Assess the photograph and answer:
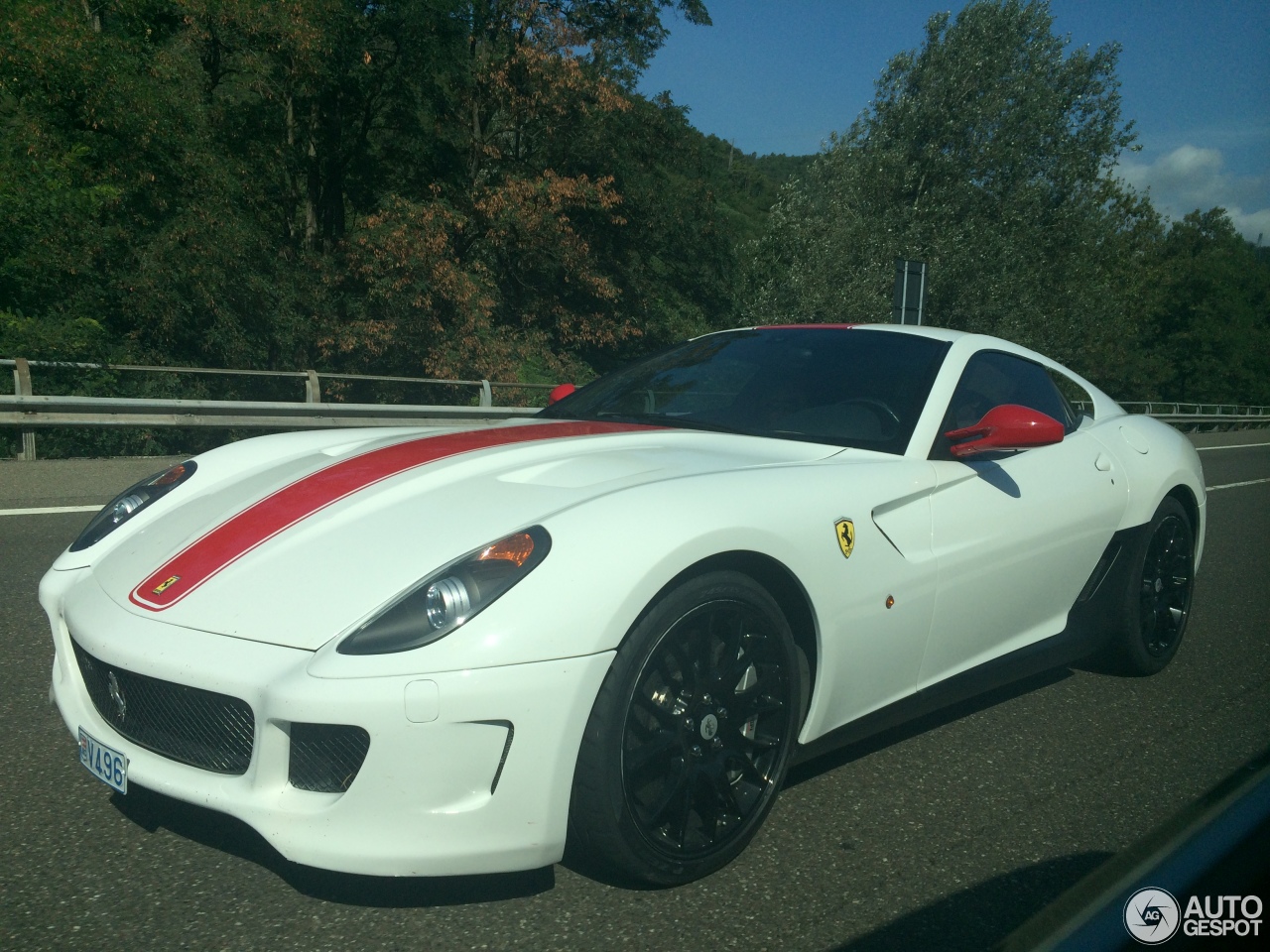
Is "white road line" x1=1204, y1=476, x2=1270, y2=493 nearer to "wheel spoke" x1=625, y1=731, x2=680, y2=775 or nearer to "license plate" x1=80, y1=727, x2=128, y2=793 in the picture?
"wheel spoke" x1=625, y1=731, x2=680, y2=775

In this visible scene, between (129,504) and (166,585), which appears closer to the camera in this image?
(166,585)

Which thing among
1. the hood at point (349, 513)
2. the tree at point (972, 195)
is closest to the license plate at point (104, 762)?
the hood at point (349, 513)

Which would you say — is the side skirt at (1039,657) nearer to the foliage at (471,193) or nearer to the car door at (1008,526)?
the car door at (1008,526)

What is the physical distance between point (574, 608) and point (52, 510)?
6.22 m

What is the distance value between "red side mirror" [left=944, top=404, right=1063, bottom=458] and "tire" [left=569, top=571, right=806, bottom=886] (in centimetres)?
109

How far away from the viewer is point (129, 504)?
3.31m

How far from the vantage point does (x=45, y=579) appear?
3.01 metres

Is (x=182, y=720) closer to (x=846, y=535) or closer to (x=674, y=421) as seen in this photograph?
(x=846, y=535)

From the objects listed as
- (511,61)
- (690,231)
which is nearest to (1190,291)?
Answer: (690,231)

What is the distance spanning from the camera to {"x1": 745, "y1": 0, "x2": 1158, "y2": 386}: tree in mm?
29156

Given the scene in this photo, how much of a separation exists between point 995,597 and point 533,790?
1.79 meters

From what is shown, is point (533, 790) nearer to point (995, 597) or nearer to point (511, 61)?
point (995, 597)

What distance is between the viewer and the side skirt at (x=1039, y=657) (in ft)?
10.1

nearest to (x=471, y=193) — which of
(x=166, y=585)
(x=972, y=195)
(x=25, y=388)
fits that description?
(x=972, y=195)
